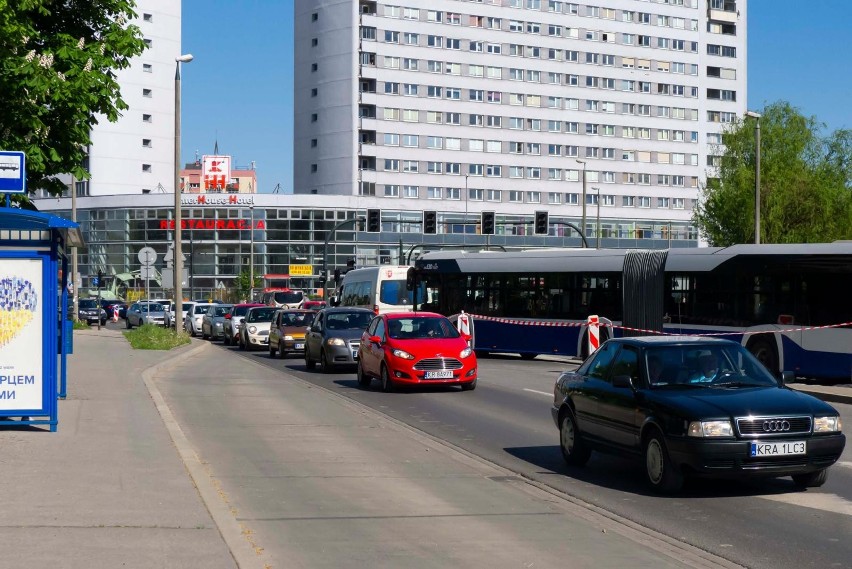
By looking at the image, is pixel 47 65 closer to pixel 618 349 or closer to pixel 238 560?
pixel 618 349

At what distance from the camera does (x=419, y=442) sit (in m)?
15.4

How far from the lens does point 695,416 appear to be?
10773 millimetres

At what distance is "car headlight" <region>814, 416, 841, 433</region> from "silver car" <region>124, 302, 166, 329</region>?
58.5 meters

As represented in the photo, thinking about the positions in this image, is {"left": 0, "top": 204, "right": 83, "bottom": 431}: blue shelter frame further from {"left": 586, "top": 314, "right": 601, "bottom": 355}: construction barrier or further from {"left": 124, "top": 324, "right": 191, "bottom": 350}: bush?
{"left": 124, "top": 324, "right": 191, "bottom": 350}: bush

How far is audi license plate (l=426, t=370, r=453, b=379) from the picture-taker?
23.7 meters

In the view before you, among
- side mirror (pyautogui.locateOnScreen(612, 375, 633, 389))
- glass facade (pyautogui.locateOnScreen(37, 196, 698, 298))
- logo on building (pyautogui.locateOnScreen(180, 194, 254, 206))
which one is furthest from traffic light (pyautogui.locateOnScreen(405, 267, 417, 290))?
logo on building (pyautogui.locateOnScreen(180, 194, 254, 206))

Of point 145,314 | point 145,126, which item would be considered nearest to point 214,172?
point 145,126

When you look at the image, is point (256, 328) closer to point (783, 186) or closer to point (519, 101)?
point (783, 186)

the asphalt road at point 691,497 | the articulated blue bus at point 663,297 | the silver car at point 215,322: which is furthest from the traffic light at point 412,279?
the asphalt road at point 691,497

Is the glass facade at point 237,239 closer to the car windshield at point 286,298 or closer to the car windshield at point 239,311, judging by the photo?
the car windshield at point 286,298

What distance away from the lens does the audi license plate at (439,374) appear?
23672 mm

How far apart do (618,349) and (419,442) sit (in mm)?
3626

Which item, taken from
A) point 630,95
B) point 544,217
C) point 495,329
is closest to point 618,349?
point 495,329

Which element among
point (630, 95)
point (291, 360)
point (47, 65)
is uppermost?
point (630, 95)
